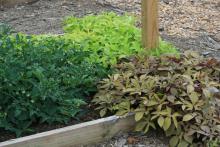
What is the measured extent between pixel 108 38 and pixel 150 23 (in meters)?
0.40

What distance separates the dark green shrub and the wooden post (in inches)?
21.9

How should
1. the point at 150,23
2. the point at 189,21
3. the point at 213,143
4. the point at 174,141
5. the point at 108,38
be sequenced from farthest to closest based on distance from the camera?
the point at 189,21 < the point at 108,38 < the point at 150,23 < the point at 174,141 < the point at 213,143

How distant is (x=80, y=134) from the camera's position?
138 inches

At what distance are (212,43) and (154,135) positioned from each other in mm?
2105

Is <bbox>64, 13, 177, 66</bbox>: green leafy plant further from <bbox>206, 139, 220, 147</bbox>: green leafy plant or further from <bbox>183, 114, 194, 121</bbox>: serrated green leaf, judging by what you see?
<bbox>206, 139, 220, 147</bbox>: green leafy plant

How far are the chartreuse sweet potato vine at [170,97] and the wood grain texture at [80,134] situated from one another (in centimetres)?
9

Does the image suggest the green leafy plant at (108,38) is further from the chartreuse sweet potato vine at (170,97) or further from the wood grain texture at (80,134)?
Result: the wood grain texture at (80,134)

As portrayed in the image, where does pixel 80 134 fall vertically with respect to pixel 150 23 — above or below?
below

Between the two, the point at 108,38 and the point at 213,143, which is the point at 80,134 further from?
the point at 108,38

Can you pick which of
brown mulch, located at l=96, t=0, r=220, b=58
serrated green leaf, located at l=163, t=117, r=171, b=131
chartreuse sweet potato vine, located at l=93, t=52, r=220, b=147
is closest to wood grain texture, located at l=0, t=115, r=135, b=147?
chartreuse sweet potato vine, located at l=93, t=52, r=220, b=147

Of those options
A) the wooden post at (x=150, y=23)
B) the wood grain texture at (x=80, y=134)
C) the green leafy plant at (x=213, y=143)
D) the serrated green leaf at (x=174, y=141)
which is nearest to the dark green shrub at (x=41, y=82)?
the wood grain texture at (x=80, y=134)

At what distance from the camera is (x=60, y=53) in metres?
3.96

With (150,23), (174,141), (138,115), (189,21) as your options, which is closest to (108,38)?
(150,23)

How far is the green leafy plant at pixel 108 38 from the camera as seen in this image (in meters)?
4.23
